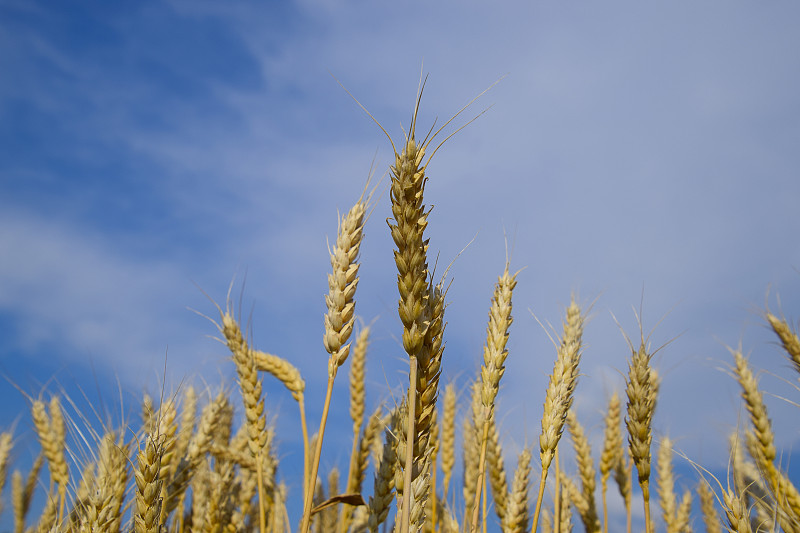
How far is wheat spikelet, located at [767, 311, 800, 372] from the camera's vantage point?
4.89 m

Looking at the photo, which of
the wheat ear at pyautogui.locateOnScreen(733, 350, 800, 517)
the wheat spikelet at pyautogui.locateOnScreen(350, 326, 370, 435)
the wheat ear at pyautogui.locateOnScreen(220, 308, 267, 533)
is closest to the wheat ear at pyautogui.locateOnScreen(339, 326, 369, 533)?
the wheat spikelet at pyautogui.locateOnScreen(350, 326, 370, 435)

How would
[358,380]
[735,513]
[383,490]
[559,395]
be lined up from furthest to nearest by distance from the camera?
[358,380], [559,395], [383,490], [735,513]

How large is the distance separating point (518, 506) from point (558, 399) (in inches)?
45.6

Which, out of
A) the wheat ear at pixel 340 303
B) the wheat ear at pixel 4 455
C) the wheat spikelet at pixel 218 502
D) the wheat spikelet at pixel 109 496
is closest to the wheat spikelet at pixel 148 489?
the wheat spikelet at pixel 109 496

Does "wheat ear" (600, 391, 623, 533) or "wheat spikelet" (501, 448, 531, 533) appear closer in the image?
"wheat spikelet" (501, 448, 531, 533)

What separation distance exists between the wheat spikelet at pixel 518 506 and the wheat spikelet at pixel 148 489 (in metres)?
2.36

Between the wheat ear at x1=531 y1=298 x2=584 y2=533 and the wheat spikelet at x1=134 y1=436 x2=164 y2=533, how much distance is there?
189 centimetres

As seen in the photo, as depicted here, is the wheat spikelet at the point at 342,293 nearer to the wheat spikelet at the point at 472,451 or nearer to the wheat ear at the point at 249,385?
the wheat ear at the point at 249,385

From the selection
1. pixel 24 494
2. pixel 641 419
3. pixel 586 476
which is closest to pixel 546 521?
pixel 586 476

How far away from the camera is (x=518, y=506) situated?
3.88 m

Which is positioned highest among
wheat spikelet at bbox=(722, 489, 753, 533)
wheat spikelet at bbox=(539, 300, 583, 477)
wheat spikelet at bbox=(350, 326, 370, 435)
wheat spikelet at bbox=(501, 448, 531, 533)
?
wheat spikelet at bbox=(350, 326, 370, 435)

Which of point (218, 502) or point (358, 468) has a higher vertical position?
point (358, 468)

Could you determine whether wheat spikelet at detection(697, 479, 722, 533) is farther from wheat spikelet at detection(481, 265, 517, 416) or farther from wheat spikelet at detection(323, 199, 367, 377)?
wheat spikelet at detection(323, 199, 367, 377)

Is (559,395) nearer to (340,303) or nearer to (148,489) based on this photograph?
(340,303)
